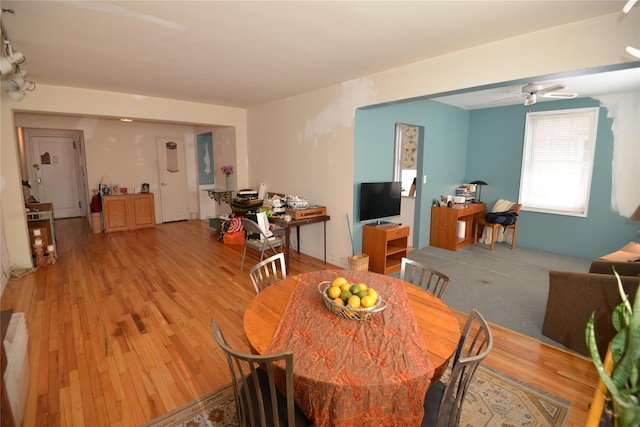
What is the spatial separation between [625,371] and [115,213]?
303 inches

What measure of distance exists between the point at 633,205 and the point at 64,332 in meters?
7.35

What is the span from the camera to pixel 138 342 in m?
2.63

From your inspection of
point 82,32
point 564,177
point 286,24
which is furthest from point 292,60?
point 564,177

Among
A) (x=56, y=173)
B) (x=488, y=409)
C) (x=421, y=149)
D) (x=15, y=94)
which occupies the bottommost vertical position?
(x=488, y=409)

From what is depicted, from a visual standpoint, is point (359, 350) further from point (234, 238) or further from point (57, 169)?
point (57, 169)

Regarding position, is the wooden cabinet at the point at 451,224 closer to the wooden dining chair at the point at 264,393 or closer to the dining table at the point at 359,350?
the dining table at the point at 359,350

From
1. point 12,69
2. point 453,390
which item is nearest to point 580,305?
point 453,390

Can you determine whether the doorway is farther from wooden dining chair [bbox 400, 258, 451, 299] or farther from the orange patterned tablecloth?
the orange patterned tablecloth

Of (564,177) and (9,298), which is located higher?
(564,177)

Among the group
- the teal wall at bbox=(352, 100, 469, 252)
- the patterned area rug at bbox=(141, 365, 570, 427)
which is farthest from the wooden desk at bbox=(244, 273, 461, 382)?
the teal wall at bbox=(352, 100, 469, 252)

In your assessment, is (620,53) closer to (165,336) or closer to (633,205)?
(633,205)

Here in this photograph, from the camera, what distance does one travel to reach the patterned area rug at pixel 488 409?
1.86 m

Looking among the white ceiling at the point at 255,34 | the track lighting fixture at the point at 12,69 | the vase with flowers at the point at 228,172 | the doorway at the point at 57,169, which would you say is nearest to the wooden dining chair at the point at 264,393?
the white ceiling at the point at 255,34

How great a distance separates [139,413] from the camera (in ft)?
6.31
